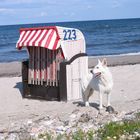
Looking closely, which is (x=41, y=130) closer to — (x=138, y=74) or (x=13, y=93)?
(x=13, y=93)

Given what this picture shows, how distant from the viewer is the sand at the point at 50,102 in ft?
35.2

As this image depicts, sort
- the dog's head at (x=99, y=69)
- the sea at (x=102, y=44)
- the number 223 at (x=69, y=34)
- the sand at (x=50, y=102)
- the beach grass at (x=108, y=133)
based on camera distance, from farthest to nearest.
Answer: the sea at (x=102, y=44)
the number 223 at (x=69, y=34)
the sand at (x=50, y=102)
the dog's head at (x=99, y=69)
the beach grass at (x=108, y=133)

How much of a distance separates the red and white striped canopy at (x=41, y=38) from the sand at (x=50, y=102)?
4.61ft

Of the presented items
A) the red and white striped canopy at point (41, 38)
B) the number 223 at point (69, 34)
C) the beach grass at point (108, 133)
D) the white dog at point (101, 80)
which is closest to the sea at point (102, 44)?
the red and white striped canopy at point (41, 38)

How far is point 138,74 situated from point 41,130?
8.38 meters

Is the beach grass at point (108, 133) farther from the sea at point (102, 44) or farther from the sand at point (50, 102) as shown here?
the sea at point (102, 44)

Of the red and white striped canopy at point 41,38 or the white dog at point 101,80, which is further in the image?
the red and white striped canopy at point 41,38

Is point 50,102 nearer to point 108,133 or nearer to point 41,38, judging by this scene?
point 41,38

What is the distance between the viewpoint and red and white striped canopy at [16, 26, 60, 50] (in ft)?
39.2

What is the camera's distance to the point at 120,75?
1631 centimetres

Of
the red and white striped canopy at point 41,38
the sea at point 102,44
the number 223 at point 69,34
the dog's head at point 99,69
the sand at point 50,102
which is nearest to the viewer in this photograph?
the dog's head at point 99,69

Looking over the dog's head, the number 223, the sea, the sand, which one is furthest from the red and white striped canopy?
the sea

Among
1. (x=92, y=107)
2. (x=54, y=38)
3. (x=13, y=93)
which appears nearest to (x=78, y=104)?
(x=92, y=107)

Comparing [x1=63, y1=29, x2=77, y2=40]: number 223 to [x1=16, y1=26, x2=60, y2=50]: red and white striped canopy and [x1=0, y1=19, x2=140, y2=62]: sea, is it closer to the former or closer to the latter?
[x1=16, y1=26, x2=60, y2=50]: red and white striped canopy
